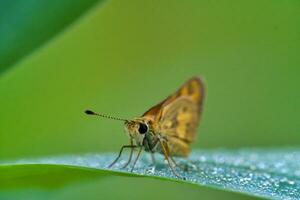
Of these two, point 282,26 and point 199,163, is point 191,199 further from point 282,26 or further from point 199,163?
point 282,26

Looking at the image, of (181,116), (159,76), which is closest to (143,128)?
(181,116)

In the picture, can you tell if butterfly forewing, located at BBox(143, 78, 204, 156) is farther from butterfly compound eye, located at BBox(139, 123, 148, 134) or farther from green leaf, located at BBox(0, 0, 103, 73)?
green leaf, located at BBox(0, 0, 103, 73)

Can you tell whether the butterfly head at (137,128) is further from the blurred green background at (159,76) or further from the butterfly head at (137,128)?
the blurred green background at (159,76)

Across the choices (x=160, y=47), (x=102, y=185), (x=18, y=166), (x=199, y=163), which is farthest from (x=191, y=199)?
(x=18, y=166)

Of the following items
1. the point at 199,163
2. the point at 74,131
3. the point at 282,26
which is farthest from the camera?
the point at 282,26

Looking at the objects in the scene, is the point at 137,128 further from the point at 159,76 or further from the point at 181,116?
the point at 159,76
